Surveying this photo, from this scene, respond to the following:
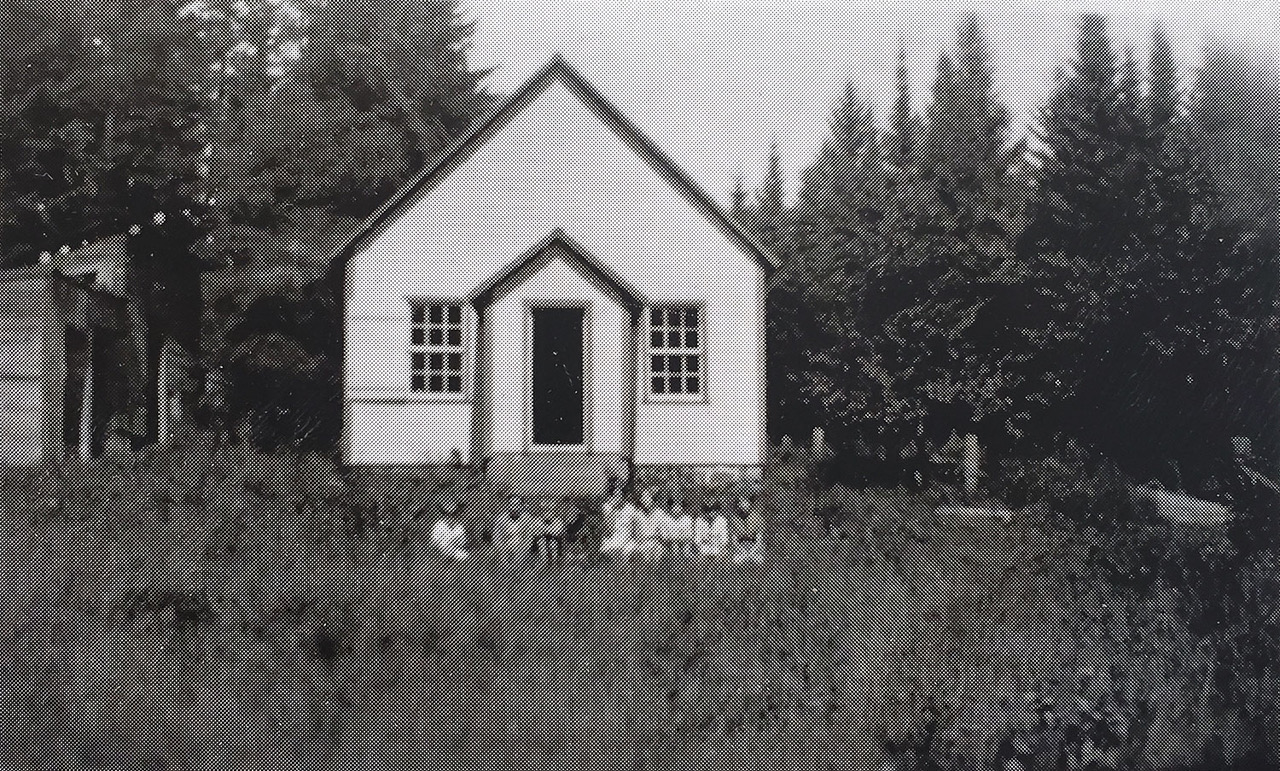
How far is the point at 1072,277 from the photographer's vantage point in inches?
107

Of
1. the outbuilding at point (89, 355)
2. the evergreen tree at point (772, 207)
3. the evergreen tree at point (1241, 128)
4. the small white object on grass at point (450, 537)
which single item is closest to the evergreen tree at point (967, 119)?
the evergreen tree at point (772, 207)

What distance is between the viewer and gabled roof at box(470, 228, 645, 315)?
2.64m

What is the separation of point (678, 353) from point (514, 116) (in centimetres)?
82

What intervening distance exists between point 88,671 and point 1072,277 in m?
2.99

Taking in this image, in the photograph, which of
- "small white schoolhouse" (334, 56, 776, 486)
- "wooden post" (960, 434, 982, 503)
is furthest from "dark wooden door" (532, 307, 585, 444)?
"wooden post" (960, 434, 982, 503)

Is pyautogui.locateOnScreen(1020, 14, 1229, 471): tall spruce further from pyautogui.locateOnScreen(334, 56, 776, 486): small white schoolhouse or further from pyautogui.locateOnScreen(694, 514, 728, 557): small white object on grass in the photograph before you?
pyautogui.locateOnScreen(694, 514, 728, 557): small white object on grass

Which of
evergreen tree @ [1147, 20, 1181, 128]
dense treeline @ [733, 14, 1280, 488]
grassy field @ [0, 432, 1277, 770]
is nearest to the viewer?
grassy field @ [0, 432, 1277, 770]

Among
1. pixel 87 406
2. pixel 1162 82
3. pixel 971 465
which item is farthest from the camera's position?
pixel 1162 82

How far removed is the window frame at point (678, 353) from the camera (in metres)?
2.59

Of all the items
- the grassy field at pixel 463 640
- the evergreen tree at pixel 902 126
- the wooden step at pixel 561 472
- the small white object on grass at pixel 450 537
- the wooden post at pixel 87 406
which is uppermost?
the evergreen tree at pixel 902 126

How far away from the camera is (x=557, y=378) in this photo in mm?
2605

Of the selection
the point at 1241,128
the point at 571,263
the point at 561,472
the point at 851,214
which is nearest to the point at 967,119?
the point at 851,214

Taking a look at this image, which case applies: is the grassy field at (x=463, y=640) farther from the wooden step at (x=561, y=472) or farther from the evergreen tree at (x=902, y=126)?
the evergreen tree at (x=902, y=126)

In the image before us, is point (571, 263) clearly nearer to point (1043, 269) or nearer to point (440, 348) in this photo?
point (440, 348)
